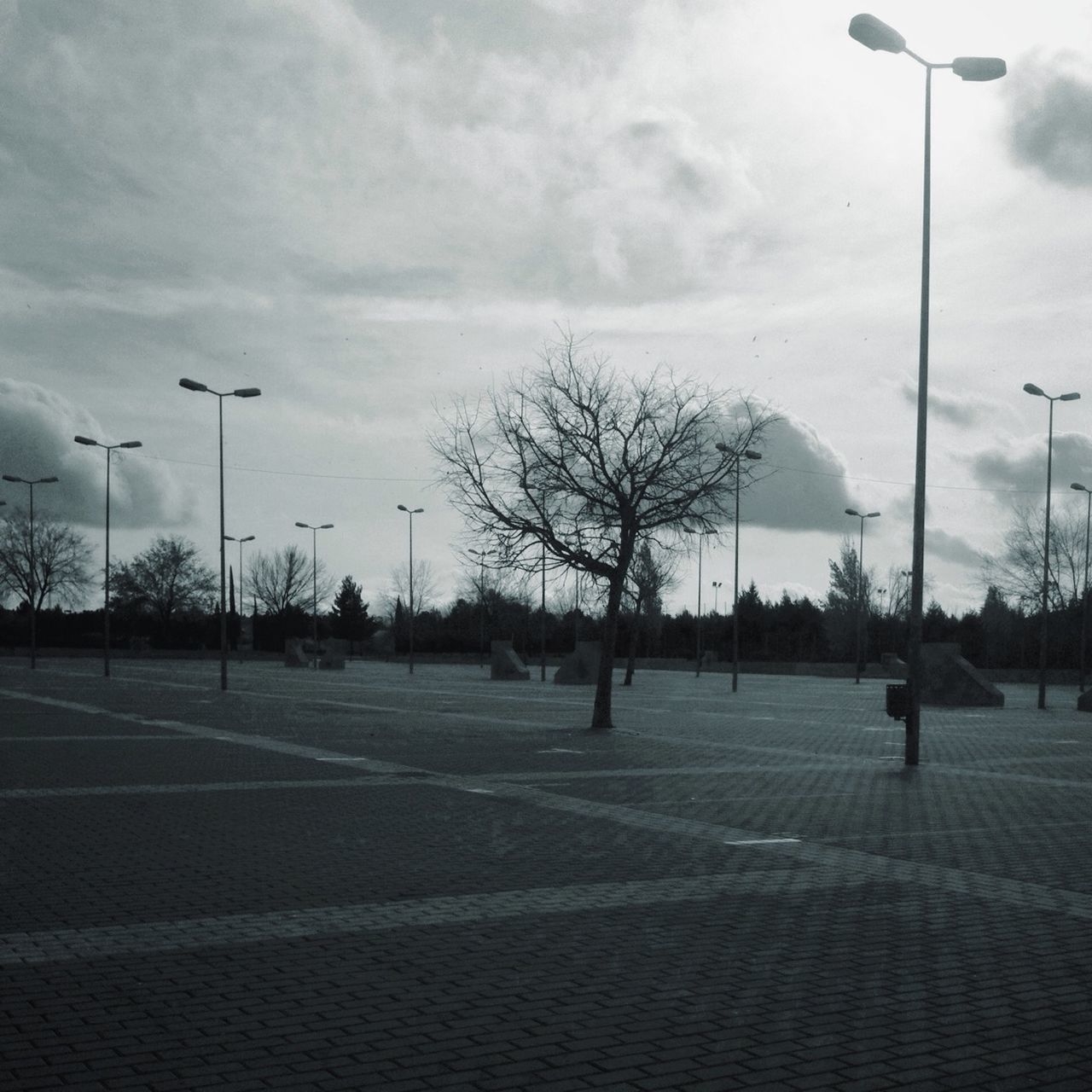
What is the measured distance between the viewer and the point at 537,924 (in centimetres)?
768

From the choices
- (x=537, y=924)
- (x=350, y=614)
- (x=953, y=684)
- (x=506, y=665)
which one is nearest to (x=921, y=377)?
(x=537, y=924)

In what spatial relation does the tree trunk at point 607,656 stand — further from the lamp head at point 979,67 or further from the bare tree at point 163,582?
the bare tree at point 163,582

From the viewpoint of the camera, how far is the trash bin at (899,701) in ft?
62.2

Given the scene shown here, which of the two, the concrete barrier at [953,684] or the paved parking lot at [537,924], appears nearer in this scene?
the paved parking lot at [537,924]

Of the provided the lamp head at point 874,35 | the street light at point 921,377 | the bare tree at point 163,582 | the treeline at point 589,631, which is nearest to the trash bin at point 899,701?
the street light at point 921,377

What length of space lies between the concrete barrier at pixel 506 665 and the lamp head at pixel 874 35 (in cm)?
4122

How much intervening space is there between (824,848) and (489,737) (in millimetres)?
11988

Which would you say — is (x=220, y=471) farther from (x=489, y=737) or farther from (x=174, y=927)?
(x=174, y=927)

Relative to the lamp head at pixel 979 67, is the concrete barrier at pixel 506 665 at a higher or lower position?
lower

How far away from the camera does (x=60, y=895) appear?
8.35m

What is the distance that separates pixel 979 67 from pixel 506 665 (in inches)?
1674

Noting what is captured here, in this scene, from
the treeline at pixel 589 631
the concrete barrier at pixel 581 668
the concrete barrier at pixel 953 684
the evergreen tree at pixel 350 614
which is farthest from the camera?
the evergreen tree at pixel 350 614

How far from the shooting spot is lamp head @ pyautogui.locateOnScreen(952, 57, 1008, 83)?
18125mm

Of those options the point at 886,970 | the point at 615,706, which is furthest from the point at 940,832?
the point at 615,706
